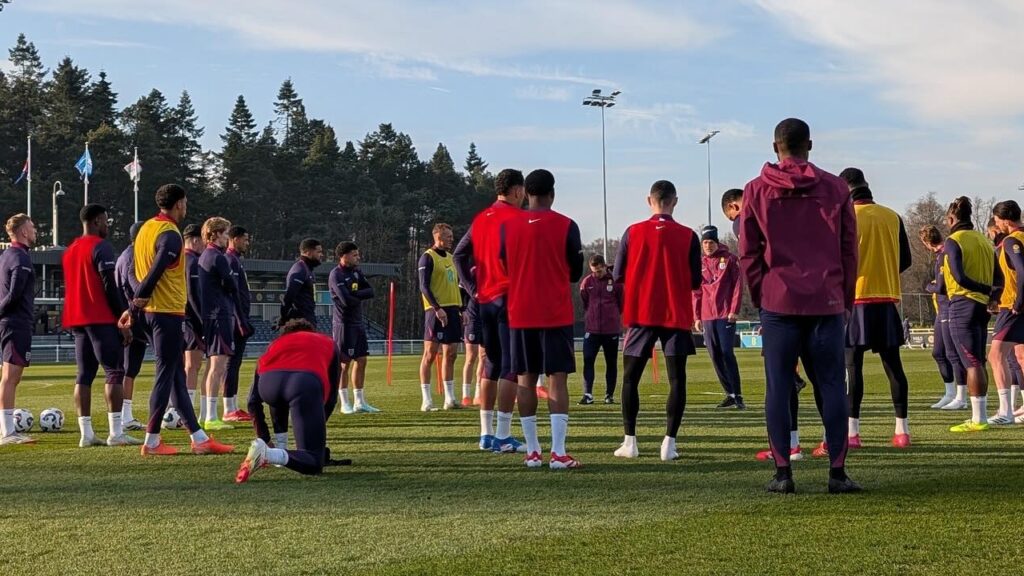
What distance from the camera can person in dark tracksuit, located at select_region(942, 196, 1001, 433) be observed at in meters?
10.4

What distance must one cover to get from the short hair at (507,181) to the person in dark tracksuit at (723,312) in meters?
5.34

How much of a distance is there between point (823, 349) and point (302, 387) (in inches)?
135

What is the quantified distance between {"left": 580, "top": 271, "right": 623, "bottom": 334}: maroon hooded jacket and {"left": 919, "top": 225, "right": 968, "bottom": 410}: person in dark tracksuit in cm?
462

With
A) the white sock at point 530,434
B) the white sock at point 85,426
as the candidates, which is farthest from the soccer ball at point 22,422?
the white sock at point 530,434

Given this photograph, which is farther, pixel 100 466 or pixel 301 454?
pixel 100 466

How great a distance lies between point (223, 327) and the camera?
12359 millimetres

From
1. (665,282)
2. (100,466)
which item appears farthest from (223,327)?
(665,282)

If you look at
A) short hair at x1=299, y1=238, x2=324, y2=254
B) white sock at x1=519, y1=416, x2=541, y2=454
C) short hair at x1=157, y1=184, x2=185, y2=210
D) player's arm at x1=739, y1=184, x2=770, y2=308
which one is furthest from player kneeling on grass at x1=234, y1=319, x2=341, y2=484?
short hair at x1=299, y1=238, x2=324, y2=254

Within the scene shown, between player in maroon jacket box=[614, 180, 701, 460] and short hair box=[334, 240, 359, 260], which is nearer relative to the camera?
player in maroon jacket box=[614, 180, 701, 460]

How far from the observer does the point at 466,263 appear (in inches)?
396

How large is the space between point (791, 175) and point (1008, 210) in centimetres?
551

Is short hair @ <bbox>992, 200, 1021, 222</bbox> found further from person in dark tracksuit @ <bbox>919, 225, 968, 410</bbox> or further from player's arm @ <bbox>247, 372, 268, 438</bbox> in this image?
player's arm @ <bbox>247, 372, 268, 438</bbox>

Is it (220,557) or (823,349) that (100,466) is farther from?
(823,349)

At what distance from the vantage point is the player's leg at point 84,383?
33.1ft
